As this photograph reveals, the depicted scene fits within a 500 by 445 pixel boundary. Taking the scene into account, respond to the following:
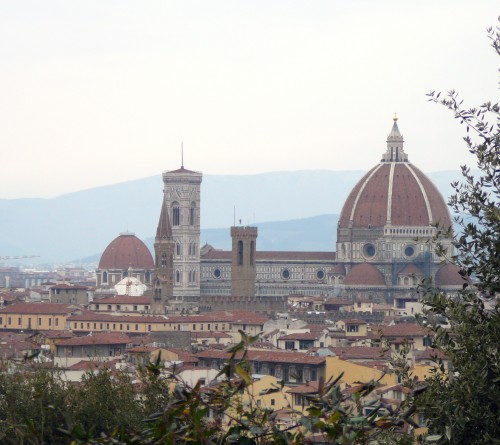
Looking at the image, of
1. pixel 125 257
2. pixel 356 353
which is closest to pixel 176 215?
pixel 125 257

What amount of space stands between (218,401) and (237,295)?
12993 cm

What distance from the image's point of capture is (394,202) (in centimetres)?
15038

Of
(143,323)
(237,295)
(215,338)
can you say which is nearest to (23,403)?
(215,338)

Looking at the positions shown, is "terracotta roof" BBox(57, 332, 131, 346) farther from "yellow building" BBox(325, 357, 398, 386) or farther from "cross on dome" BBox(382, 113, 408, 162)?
"cross on dome" BBox(382, 113, 408, 162)

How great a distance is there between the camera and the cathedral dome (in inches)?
5876

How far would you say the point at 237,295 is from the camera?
142 m

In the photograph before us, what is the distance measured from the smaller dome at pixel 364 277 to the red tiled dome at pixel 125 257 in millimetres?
20742

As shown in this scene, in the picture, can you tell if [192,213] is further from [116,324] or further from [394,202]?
[116,324]

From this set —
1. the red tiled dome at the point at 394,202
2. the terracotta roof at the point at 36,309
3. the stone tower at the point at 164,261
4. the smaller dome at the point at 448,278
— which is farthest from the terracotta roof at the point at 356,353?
the red tiled dome at the point at 394,202

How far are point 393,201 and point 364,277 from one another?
38.5 ft

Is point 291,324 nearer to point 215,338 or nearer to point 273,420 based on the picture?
point 215,338

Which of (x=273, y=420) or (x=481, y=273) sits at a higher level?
(x=481, y=273)

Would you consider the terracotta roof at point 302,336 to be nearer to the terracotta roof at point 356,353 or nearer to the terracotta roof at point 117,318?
the terracotta roof at point 356,353

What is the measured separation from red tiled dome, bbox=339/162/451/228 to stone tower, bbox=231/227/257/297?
1013 cm
